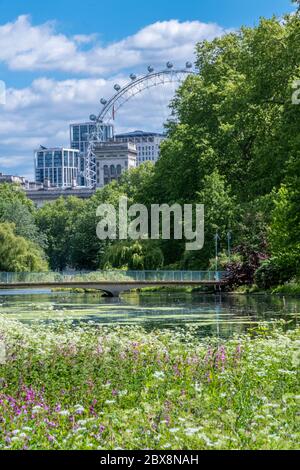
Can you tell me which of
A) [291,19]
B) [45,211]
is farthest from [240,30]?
[45,211]

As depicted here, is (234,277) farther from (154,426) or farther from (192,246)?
(154,426)

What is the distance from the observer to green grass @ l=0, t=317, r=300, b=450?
381 inches

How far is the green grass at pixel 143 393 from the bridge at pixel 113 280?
138ft

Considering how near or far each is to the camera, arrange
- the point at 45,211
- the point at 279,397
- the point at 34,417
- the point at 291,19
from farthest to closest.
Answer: the point at 45,211, the point at 291,19, the point at 279,397, the point at 34,417

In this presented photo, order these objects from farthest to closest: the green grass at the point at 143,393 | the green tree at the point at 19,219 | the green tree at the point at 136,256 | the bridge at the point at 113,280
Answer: the green tree at the point at 19,219 → the green tree at the point at 136,256 → the bridge at the point at 113,280 → the green grass at the point at 143,393

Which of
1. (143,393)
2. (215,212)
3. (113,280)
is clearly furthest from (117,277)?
(143,393)

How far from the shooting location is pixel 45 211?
134625 mm

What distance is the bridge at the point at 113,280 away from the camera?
6138 cm

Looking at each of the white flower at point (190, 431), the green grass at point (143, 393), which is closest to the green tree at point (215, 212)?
the green grass at point (143, 393)

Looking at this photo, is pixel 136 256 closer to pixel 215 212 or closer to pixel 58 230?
pixel 215 212

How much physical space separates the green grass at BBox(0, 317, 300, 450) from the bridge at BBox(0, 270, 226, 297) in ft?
138

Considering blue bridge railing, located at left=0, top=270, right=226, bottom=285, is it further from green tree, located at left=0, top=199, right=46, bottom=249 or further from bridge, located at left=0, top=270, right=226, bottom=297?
green tree, located at left=0, top=199, right=46, bottom=249

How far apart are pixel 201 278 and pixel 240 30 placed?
17415mm

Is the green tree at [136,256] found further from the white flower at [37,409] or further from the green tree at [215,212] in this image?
the white flower at [37,409]
